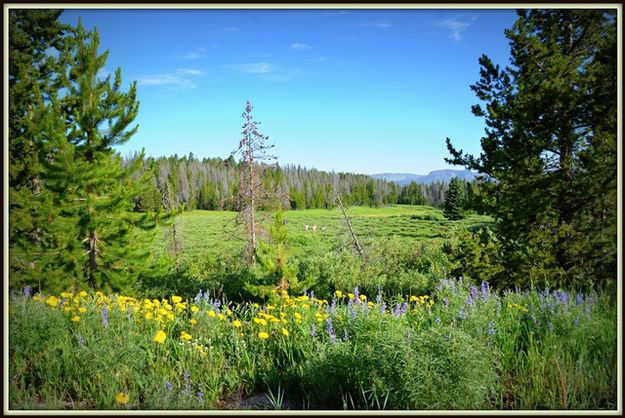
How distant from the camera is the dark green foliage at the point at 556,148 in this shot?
2.84m

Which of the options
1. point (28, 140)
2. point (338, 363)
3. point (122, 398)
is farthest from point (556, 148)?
point (28, 140)

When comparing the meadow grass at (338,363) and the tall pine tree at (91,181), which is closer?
the meadow grass at (338,363)

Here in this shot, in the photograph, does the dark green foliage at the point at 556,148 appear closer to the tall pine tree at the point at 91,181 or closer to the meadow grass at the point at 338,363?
the meadow grass at the point at 338,363

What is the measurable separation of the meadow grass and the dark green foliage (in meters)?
0.71

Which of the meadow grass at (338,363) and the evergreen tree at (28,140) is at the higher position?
the evergreen tree at (28,140)

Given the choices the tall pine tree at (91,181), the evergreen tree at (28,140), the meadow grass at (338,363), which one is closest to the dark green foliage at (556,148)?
the meadow grass at (338,363)

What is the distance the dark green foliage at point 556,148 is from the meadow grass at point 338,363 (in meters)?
0.71

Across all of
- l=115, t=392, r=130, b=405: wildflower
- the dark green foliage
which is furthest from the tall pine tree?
the dark green foliage

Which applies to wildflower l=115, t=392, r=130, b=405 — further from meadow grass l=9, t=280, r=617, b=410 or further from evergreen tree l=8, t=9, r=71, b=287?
evergreen tree l=8, t=9, r=71, b=287

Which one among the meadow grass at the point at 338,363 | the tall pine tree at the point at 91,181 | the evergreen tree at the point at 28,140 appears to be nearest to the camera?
the meadow grass at the point at 338,363

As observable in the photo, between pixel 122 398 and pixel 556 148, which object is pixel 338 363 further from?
pixel 556 148

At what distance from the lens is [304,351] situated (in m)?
3.49

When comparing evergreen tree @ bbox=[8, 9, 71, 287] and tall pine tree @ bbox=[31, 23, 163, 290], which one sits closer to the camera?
evergreen tree @ bbox=[8, 9, 71, 287]

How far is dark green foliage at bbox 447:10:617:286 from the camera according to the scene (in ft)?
9.31
